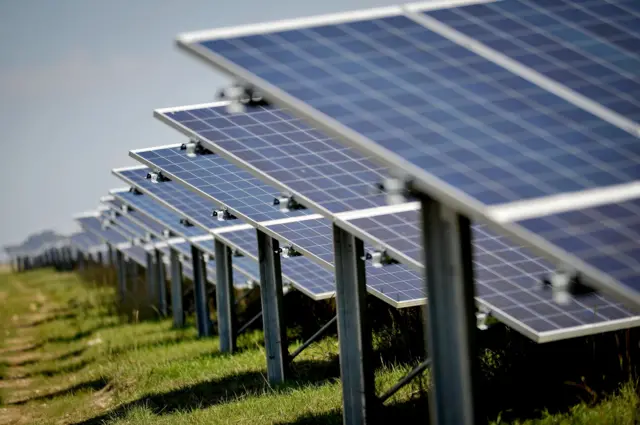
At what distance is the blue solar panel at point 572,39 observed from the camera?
326 inches

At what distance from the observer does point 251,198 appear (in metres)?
15.6

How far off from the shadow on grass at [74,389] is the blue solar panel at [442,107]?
1095cm

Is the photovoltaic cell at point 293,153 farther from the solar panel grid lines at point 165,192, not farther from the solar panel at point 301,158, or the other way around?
the solar panel grid lines at point 165,192

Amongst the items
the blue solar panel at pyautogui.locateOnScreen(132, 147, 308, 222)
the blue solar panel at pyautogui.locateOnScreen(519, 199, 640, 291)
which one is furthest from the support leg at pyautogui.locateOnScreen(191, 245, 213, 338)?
the blue solar panel at pyautogui.locateOnScreen(519, 199, 640, 291)

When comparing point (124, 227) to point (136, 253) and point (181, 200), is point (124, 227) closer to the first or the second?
point (136, 253)

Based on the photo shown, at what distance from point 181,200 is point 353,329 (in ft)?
32.2

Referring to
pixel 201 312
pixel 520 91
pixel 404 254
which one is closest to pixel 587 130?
pixel 520 91

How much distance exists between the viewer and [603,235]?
7117 mm

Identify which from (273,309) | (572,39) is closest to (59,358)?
(273,309)

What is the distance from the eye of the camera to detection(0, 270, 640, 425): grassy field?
10930mm

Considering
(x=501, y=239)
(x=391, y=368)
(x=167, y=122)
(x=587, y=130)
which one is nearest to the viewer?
(x=587, y=130)

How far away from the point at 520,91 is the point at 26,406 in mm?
11960

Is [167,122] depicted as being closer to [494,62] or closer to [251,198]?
[251,198]

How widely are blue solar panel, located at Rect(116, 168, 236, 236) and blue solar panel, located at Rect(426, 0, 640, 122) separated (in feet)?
36.5
